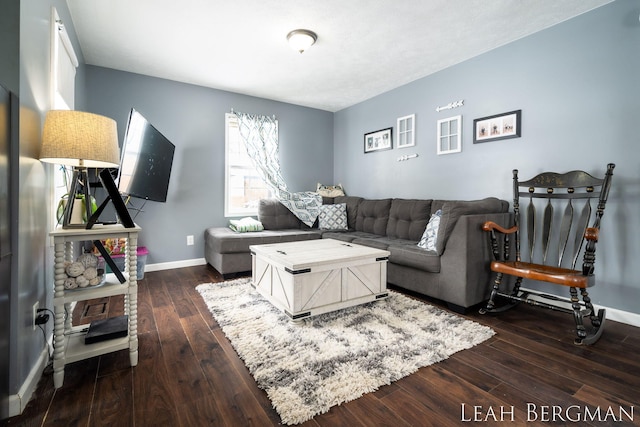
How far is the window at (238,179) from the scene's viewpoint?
419cm

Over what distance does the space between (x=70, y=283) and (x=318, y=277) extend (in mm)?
1414

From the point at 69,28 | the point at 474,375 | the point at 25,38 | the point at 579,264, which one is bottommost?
the point at 474,375

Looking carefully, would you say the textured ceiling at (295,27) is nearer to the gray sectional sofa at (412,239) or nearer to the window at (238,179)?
the window at (238,179)

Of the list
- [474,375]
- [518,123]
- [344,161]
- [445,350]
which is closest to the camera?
[474,375]

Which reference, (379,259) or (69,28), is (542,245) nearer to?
(379,259)

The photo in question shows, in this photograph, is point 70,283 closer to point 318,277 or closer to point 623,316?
point 318,277

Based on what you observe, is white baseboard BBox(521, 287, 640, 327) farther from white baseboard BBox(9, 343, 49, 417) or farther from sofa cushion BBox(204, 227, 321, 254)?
white baseboard BBox(9, 343, 49, 417)

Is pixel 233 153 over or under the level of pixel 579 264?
over

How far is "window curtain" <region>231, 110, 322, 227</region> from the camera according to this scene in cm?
424

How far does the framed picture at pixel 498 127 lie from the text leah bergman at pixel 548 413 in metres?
2.25

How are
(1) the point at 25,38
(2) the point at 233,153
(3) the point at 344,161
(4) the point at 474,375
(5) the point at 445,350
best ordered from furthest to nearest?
1. (3) the point at 344,161
2. (2) the point at 233,153
3. (5) the point at 445,350
4. (4) the point at 474,375
5. (1) the point at 25,38

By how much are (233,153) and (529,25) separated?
3539 mm

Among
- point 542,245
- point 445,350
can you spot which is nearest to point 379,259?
point 445,350

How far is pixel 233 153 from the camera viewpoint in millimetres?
4250
